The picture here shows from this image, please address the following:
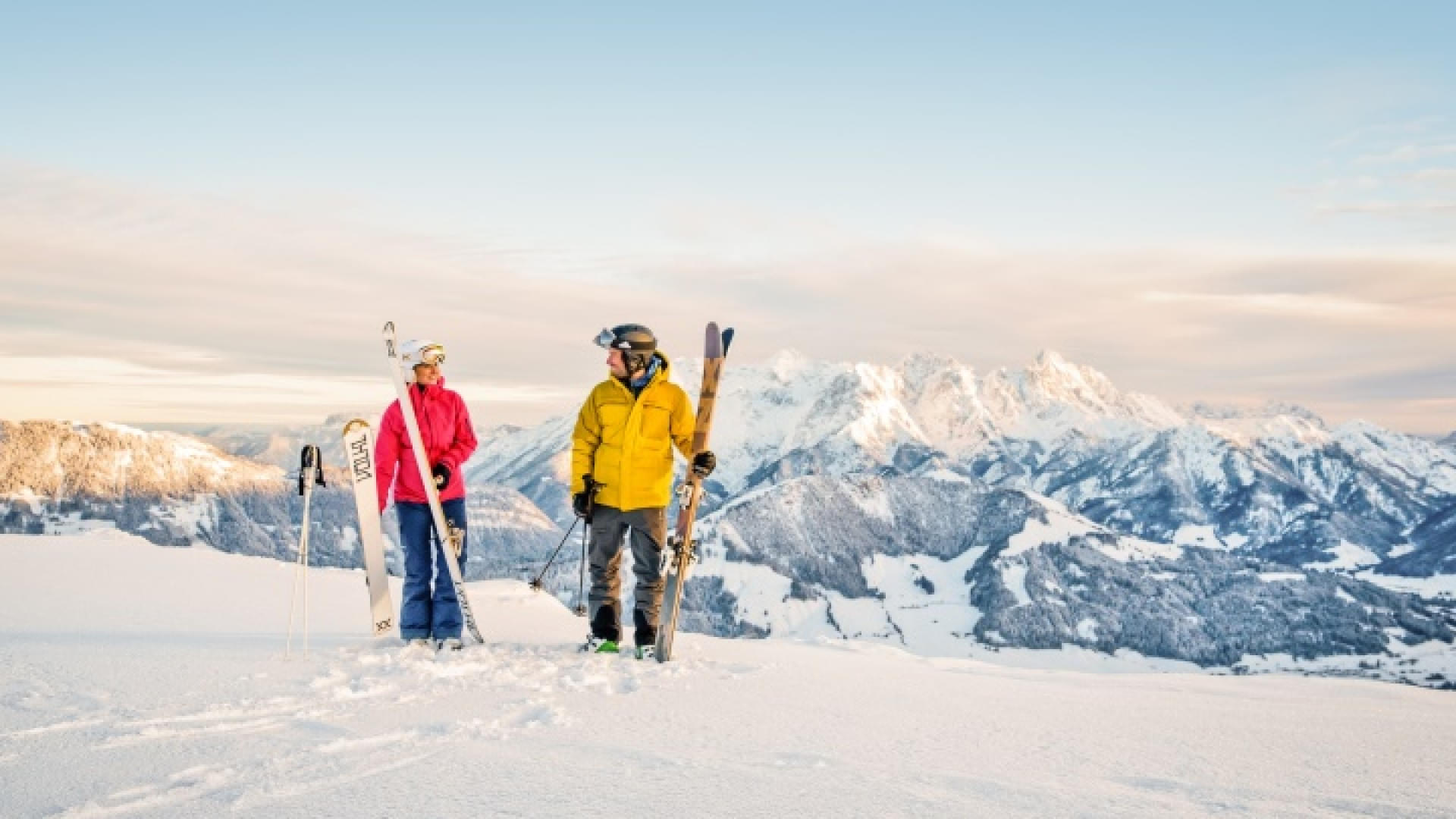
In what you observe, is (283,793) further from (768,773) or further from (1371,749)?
(1371,749)

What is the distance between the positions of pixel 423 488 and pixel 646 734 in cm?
569

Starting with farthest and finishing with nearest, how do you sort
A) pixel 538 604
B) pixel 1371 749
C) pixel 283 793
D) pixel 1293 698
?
pixel 538 604
pixel 1293 698
pixel 1371 749
pixel 283 793

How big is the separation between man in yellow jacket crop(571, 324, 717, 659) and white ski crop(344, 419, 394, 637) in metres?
2.47

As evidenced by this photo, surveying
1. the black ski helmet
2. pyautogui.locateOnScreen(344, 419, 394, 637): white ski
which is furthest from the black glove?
pyautogui.locateOnScreen(344, 419, 394, 637): white ski

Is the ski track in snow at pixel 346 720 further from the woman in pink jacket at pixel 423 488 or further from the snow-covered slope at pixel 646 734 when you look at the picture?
the woman in pink jacket at pixel 423 488

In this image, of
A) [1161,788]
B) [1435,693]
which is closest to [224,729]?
[1161,788]

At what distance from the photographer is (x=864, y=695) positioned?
9031mm

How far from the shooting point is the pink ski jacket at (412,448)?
458 inches

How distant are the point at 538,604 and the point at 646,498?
15.7 ft

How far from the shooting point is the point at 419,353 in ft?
38.1

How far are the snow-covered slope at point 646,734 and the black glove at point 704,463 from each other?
2.04 metres

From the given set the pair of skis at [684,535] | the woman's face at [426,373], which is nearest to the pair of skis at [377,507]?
the woman's face at [426,373]

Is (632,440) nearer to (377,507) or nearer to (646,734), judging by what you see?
(377,507)

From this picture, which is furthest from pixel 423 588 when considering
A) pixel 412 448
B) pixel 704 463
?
pixel 704 463
